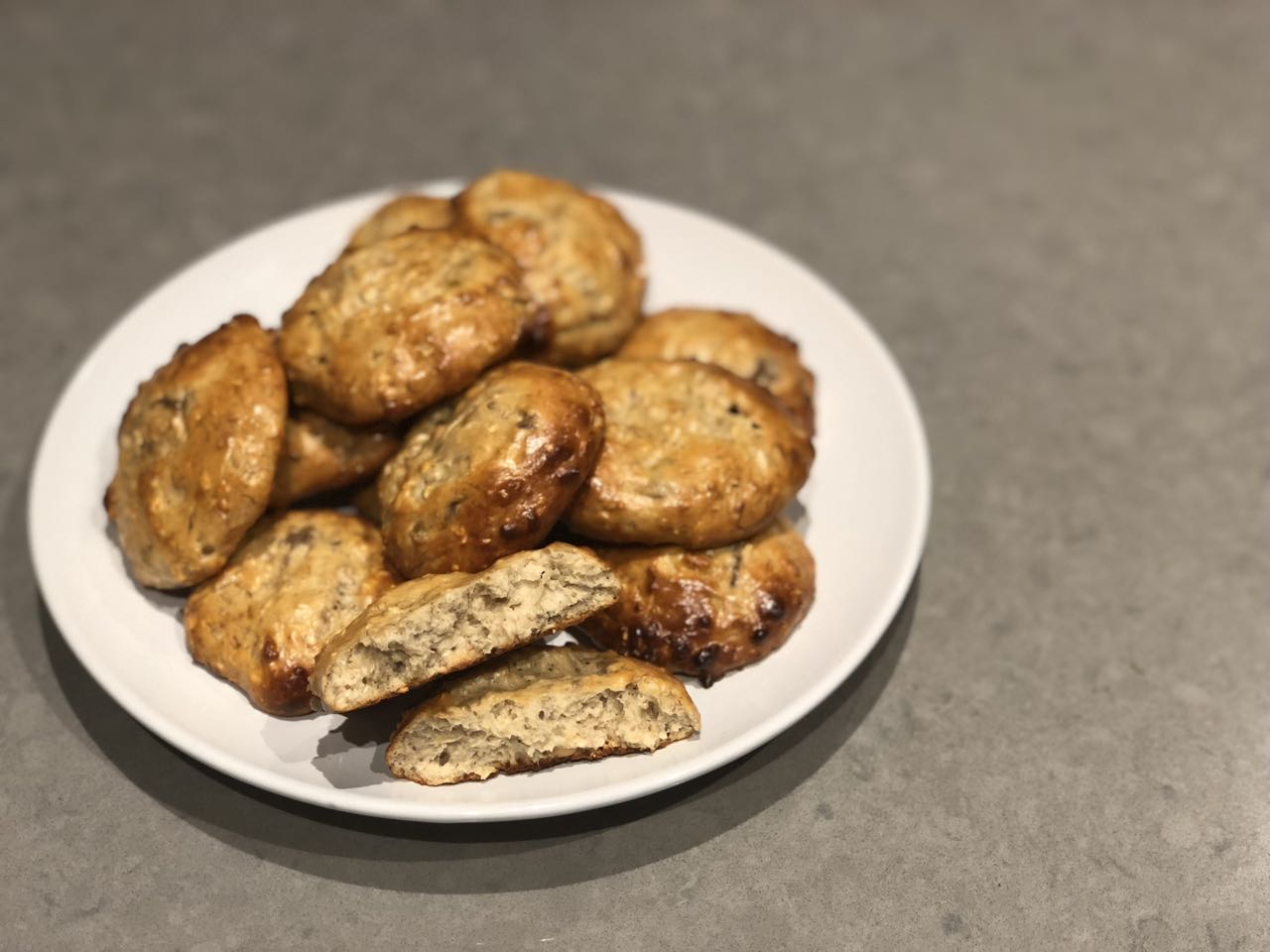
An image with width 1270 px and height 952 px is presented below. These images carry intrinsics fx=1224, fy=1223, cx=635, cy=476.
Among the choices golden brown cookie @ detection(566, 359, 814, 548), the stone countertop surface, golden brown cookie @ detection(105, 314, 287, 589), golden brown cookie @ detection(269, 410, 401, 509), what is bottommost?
the stone countertop surface

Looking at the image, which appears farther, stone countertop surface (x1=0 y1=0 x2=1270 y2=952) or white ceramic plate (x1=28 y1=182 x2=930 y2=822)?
stone countertop surface (x1=0 y1=0 x2=1270 y2=952)

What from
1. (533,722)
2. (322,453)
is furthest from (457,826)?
(322,453)

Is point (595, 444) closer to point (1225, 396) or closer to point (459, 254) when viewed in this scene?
point (459, 254)

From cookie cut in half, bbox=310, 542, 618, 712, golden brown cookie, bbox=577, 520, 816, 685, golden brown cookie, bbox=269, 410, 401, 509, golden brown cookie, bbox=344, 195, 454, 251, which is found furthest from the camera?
golden brown cookie, bbox=344, 195, 454, 251

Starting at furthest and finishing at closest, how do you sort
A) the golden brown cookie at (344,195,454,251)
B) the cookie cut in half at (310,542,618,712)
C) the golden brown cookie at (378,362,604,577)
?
the golden brown cookie at (344,195,454,251) → the golden brown cookie at (378,362,604,577) → the cookie cut in half at (310,542,618,712)

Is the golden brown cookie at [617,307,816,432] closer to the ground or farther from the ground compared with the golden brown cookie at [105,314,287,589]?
closer to the ground

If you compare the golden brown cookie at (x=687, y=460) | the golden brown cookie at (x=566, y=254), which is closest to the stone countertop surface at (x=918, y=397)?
the golden brown cookie at (x=687, y=460)

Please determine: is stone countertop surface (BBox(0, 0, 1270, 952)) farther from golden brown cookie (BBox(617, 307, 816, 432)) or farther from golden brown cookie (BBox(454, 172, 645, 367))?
golden brown cookie (BBox(454, 172, 645, 367))

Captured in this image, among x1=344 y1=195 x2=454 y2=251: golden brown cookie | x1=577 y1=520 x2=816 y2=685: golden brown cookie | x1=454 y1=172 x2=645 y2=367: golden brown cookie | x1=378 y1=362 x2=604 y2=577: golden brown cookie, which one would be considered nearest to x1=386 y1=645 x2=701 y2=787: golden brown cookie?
x1=577 y1=520 x2=816 y2=685: golden brown cookie
